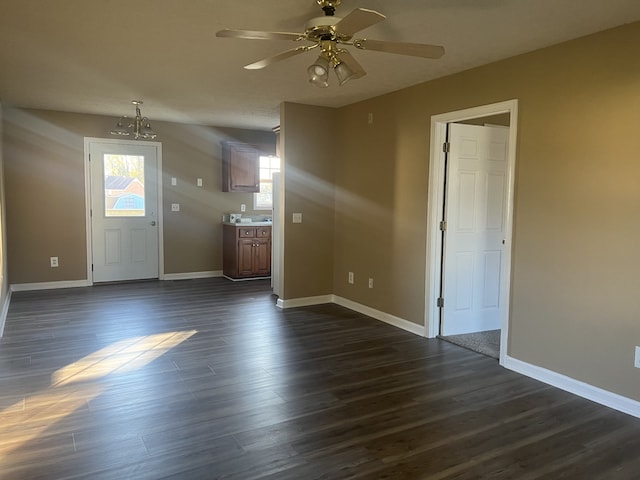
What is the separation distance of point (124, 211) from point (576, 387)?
20.1 ft

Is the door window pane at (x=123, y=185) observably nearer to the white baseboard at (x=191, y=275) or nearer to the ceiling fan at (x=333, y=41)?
the white baseboard at (x=191, y=275)

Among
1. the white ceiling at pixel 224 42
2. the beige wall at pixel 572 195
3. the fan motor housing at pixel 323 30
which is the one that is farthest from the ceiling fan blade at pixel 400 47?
the beige wall at pixel 572 195

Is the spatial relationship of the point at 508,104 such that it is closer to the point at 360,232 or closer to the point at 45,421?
the point at 360,232

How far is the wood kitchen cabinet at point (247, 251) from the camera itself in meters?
7.21

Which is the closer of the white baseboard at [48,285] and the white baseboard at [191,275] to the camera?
the white baseboard at [48,285]

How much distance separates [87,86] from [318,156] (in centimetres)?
256

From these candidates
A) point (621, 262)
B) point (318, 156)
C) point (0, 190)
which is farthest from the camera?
point (318, 156)

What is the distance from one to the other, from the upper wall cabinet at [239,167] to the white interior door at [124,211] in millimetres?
1075

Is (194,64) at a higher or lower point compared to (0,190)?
higher

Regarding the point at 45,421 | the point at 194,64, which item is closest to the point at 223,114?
the point at 194,64

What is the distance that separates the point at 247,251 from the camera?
728 centimetres

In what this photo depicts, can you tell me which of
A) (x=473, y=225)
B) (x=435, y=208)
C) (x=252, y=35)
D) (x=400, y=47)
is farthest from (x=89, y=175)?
(x=400, y=47)

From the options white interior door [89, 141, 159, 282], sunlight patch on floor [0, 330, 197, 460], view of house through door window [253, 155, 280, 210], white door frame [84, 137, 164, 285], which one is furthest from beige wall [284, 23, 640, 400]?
white interior door [89, 141, 159, 282]

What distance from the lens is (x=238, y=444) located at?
250cm
